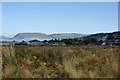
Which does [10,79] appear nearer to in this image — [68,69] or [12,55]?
[68,69]

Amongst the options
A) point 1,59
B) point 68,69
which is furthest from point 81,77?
point 1,59

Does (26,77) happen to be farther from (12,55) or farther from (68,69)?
(12,55)

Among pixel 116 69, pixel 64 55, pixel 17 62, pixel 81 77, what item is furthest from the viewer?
pixel 64 55

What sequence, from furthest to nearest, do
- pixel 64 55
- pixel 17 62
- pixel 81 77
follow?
1. pixel 64 55
2. pixel 17 62
3. pixel 81 77

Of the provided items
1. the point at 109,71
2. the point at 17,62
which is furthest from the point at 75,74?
the point at 17,62

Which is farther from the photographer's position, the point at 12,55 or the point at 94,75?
the point at 12,55

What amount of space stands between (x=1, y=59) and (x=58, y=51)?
2933 mm

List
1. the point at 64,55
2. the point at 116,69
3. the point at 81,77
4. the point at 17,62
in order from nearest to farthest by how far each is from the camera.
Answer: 1. the point at 81,77
2. the point at 116,69
3. the point at 17,62
4. the point at 64,55

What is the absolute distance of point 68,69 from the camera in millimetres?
7727

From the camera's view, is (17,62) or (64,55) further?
(64,55)

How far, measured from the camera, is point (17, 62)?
10109 millimetres

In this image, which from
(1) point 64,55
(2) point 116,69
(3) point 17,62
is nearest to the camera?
(2) point 116,69

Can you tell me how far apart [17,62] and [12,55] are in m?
0.38

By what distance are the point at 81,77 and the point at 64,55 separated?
470 cm
